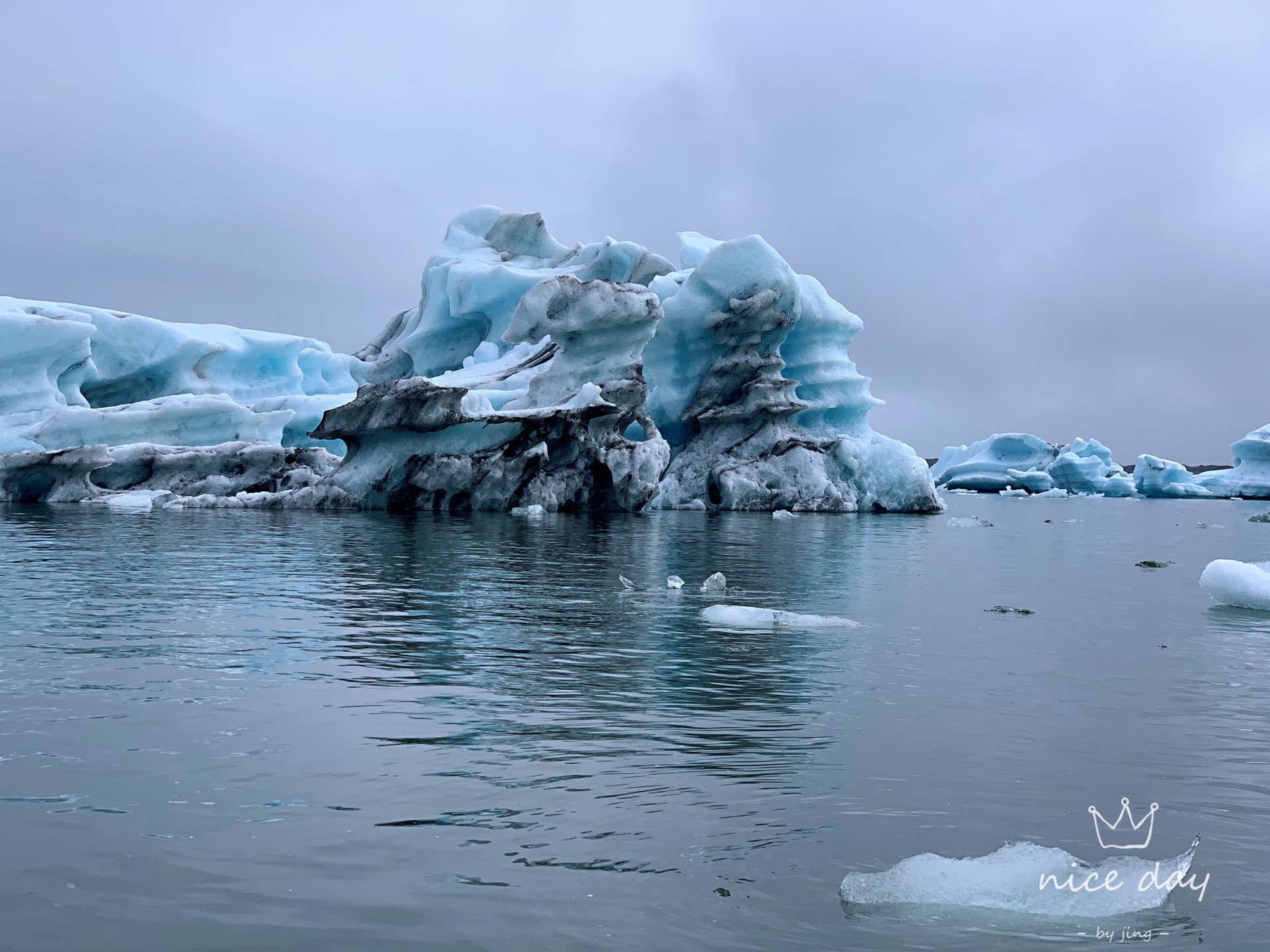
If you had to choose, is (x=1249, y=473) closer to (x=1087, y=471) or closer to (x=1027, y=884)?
(x=1087, y=471)

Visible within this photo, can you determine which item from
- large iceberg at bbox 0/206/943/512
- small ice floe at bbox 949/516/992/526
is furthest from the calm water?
small ice floe at bbox 949/516/992/526

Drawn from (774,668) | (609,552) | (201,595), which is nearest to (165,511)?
(609,552)

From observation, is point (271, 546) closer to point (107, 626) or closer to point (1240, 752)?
point (107, 626)

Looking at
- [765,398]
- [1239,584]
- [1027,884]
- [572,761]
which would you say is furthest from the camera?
[765,398]

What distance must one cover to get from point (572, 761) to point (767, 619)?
4.91 m

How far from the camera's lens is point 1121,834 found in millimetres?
4195

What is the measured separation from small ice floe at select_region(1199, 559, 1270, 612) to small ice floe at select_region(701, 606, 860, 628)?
5.05m

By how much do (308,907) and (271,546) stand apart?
14064 millimetres

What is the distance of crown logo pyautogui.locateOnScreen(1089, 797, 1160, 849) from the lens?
4.09m

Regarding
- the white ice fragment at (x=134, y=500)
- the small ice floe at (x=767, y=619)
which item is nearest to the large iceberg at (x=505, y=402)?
the white ice fragment at (x=134, y=500)

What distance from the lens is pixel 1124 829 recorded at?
14.0 ft

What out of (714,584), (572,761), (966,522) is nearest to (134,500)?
(714,584)

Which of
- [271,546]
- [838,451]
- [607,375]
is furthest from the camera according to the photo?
[838,451]

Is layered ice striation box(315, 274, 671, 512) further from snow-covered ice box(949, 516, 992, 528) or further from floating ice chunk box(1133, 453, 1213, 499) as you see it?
floating ice chunk box(1133, 453, 1213, 499)
